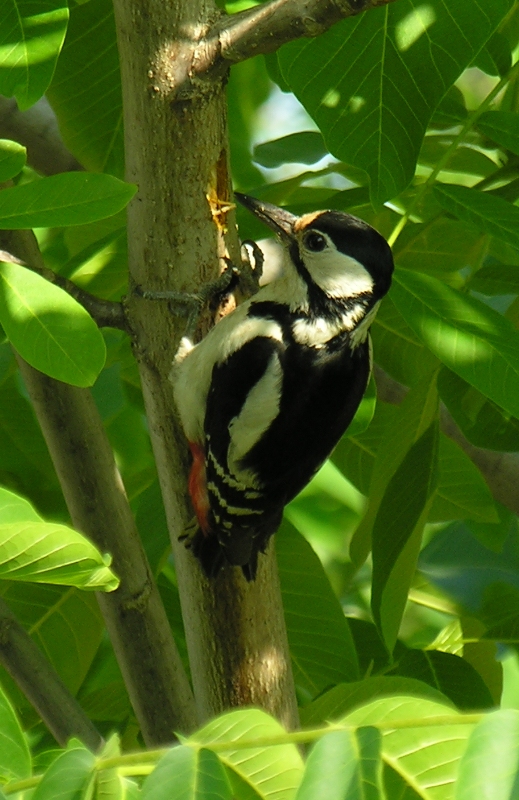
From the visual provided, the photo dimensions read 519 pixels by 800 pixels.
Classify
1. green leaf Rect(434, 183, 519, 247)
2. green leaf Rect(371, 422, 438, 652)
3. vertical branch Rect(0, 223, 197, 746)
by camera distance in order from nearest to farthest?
1. green leaf Rect(434, 183, 519, 247)
2. green leaf Rect(371, 422, 438, 652)
3. vertical branch Rect(0, 223, 197, 746)

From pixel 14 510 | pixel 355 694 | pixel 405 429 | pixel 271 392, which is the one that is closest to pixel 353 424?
pixel 405 429

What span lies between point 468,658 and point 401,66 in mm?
1482

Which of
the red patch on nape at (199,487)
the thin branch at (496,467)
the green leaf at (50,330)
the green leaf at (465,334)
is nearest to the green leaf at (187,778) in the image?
the green leaf at (50,330)

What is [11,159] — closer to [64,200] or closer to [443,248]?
[64,200]

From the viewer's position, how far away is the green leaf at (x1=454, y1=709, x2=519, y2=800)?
2.95 feet

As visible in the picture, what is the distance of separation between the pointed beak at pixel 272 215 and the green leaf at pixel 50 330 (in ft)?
2.96

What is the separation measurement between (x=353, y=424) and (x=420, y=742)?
125 cm

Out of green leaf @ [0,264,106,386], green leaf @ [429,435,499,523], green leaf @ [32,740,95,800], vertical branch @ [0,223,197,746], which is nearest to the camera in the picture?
green leaf @ [32,740,95,800]

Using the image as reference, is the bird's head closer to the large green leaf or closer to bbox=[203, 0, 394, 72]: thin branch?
bbox=[203, 0, 394, 72]: thin branch

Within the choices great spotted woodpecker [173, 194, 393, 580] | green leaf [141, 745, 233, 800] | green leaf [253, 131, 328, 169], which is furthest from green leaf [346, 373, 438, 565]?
green leaf [141, 745, 233, 800]

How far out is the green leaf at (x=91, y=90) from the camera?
2336mm

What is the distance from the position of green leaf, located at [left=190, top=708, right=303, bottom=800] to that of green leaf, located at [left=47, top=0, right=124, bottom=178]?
1738 mm

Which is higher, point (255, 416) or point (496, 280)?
point (496, 280)

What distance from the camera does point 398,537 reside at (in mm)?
2020
